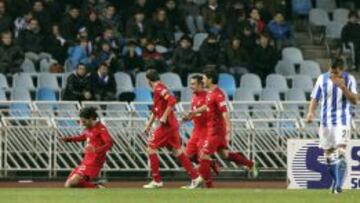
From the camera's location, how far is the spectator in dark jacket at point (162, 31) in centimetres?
3469

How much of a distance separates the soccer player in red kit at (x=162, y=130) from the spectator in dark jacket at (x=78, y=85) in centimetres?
504

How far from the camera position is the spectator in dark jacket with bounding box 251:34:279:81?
34.4 meters

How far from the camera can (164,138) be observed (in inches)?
1041

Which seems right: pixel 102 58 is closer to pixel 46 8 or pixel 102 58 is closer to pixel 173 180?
pixel 46 8

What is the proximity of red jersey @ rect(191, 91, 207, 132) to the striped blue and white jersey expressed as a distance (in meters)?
3.65

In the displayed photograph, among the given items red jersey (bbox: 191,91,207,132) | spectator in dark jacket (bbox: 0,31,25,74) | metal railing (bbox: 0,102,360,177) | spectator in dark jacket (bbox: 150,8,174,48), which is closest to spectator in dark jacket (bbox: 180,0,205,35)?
spectator in dark jacket (bbox: 150,8,174,48)

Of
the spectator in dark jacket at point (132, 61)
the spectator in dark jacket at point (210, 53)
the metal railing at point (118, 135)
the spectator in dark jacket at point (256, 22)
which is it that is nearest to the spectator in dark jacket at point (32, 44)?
the spectator in dark jacket at point (132, 61)

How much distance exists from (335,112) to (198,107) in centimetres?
390

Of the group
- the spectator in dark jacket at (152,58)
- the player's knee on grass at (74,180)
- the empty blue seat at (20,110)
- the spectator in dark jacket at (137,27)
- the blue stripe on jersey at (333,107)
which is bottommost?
the player's knee on grass at (74,180)

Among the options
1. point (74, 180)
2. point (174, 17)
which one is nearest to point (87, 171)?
point (74, 180)

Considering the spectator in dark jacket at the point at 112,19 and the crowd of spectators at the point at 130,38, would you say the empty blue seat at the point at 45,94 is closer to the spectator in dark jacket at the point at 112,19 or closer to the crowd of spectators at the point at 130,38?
the crowd of spectators at the point at 130,38

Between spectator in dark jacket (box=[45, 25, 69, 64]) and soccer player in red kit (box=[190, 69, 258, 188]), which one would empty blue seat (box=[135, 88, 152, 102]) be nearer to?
spectator in dark jacket (box=[45, 25, 69, 64])

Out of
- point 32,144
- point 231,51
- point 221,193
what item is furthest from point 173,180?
point 221,193

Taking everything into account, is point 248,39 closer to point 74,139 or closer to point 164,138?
point 164,138
